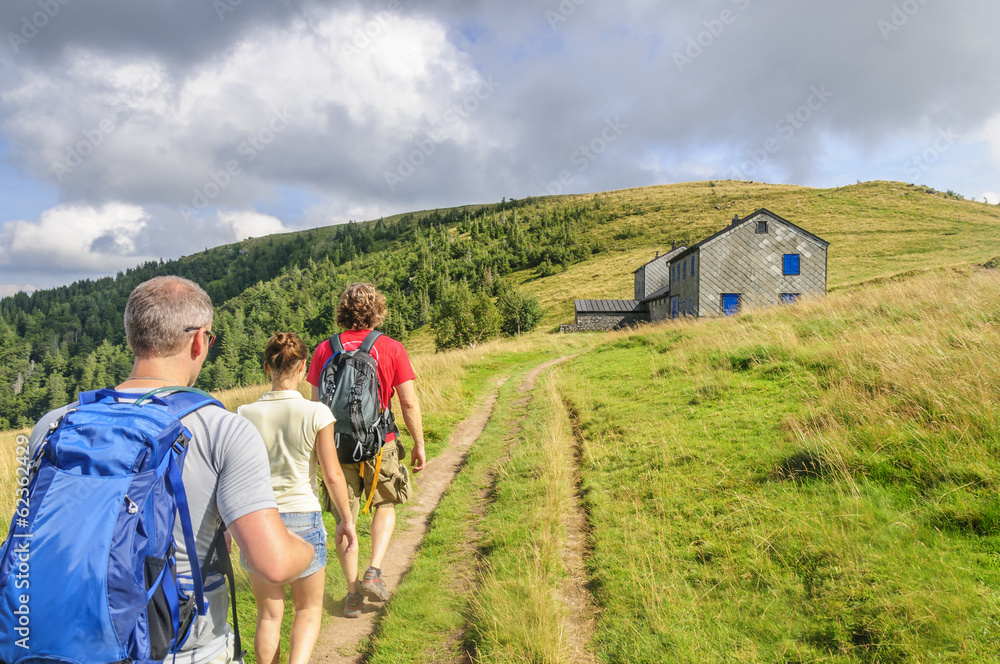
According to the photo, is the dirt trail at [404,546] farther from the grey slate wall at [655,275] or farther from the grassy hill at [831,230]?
the grey slate wall at [655,275]

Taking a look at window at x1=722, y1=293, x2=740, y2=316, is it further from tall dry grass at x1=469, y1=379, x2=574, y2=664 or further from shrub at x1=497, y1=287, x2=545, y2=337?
shrub at x1=497, y1=287, x2=545, y2=337

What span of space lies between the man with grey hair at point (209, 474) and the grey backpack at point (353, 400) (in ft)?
6.93

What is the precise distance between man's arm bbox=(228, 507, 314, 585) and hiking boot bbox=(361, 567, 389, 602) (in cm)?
277

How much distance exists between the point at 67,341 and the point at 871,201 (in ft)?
697

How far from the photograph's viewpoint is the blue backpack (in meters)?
1.39

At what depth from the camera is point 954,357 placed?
5844 millimetres

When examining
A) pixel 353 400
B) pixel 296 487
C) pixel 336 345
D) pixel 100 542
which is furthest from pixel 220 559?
pixel 336 345

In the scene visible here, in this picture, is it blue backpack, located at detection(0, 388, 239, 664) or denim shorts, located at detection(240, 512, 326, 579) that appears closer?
blue backpack, located at detection(0, 388, 239, 664)

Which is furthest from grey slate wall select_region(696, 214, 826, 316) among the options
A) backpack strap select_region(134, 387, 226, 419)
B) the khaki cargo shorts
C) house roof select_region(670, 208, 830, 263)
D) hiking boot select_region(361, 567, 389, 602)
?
backpack strap select_region(134, 387, 226, 419)

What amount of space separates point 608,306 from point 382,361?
50571mm

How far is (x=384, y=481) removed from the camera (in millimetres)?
4488

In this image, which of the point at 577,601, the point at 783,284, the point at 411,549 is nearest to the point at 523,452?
the point at 411,549

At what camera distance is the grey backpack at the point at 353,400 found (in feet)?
13.5
